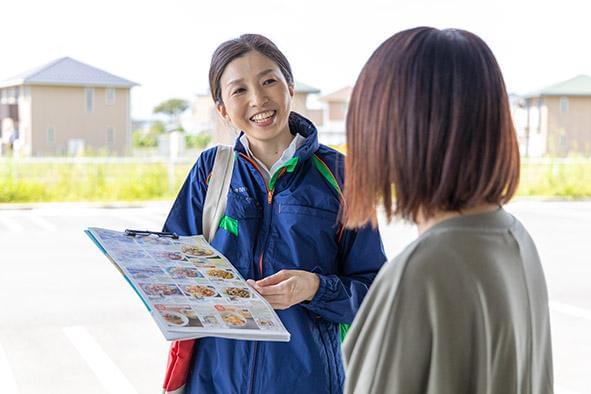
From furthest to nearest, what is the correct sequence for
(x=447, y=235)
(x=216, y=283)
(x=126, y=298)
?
(x=126, y=298) → (x=216, y=283) → (x=447, y=235)

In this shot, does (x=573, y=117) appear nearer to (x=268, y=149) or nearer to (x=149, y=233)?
(x=268, y=149)

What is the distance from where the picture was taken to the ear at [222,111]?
1.77 metres

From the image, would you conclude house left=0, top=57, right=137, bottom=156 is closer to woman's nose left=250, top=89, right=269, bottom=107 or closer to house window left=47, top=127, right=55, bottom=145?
house window left=47, top=127, right=55, bottom=145

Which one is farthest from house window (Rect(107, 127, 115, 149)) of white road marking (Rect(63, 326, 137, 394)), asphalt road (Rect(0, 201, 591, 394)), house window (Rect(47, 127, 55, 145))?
white road marking (Rect(63, 326, 137, 394))

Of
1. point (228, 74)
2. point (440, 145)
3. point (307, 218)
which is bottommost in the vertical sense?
point (307, 218)

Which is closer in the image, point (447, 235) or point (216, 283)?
point (447, 235)

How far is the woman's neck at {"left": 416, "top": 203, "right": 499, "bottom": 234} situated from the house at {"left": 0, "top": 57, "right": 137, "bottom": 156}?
25848 millimetres

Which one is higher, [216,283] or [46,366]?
[216,283]

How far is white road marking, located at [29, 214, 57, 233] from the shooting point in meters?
9.03

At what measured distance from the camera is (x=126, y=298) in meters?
5.75

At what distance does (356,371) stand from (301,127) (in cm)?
94

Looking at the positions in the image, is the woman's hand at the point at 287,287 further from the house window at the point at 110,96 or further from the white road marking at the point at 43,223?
the house window at the point at 110,96

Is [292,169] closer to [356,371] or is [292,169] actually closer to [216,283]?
[216,283]

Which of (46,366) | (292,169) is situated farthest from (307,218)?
(46,366)
